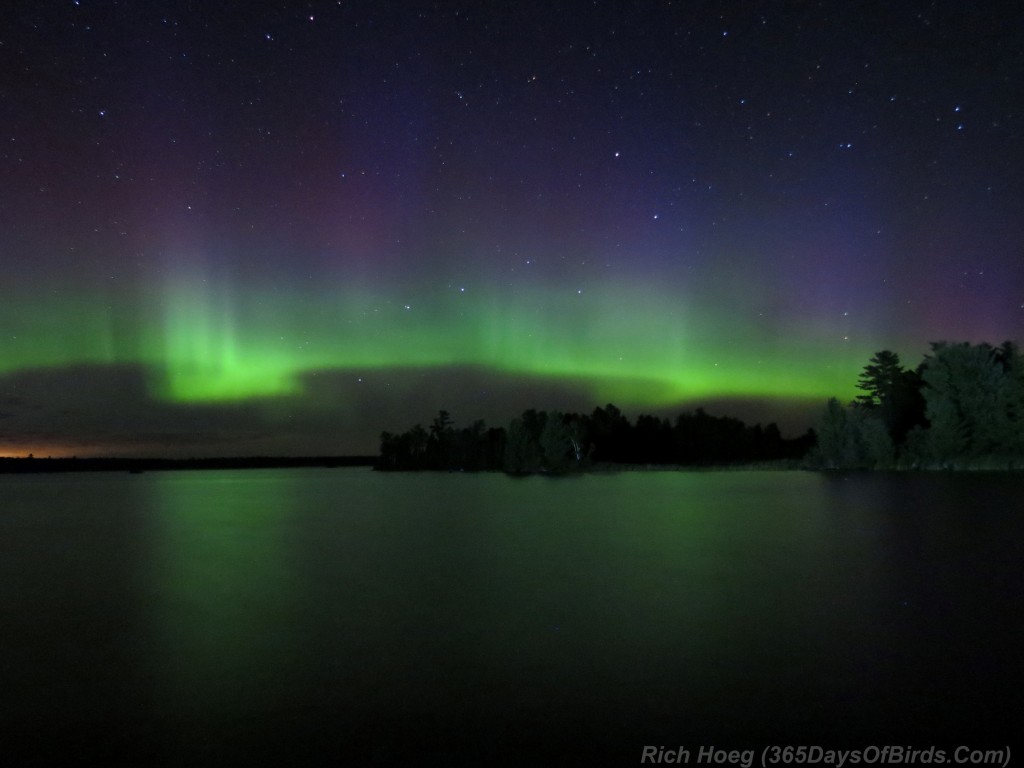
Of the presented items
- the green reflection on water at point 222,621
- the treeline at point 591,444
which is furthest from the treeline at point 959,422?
the green reflection on water at point 222,621

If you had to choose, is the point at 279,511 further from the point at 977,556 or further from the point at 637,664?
the point at 637,664

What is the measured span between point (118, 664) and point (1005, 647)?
11115mm

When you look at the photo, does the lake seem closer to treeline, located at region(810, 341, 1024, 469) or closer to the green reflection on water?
the green reflection on water

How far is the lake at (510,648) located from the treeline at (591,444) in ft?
307

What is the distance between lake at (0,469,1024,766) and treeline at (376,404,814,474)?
93.7m

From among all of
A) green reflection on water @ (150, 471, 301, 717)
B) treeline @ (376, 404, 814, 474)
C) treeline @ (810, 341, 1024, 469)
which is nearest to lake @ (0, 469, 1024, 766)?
green reflection on water @ (150, 471, 301, 717)

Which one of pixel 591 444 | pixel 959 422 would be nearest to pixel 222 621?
pixel 959 422

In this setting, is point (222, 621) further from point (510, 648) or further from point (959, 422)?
point (959, 422)

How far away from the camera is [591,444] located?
125 m

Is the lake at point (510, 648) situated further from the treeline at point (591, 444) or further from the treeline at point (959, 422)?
the treeline at point (591, 444)

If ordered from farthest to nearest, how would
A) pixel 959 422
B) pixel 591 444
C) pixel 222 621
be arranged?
pixel 591 444
pixel 959 422
pixel 222 621

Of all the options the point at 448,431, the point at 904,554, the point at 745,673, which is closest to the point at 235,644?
the point at 745,673

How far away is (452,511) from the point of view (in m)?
39.1

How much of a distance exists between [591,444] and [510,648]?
115582 mm
